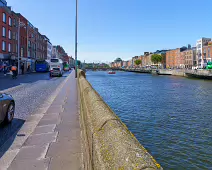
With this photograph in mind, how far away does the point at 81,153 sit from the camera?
4.36 meters

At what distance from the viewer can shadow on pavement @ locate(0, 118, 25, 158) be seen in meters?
5.02

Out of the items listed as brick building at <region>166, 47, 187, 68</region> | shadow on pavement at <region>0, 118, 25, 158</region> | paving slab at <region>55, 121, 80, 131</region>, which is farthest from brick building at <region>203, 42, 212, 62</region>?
shadow on pavement at <region>0, 118, 25, 158</region>

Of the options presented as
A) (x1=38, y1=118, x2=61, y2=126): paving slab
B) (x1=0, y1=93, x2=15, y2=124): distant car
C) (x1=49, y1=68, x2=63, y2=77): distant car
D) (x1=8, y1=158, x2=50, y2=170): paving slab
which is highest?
(x1=49, y1=68, x2=63, y2=77): distant car

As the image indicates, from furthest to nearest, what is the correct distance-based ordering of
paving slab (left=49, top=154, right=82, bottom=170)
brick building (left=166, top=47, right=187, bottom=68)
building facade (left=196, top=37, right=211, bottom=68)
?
brick building (left=166, top=47, right=187, bottom=68) < building facade (left=196, top=37, right=211, bottom=68) < paving slab (left=49, top=154, right=82, bottom=170)

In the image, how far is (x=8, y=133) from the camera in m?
6.14

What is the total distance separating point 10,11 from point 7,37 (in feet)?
22.7

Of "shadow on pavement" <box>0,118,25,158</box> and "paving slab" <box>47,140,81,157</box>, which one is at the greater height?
"paving slab" <box>47,140,81,157</box>

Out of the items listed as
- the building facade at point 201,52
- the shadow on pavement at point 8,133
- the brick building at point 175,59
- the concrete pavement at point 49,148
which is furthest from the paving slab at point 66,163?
the brick building at point 175,59

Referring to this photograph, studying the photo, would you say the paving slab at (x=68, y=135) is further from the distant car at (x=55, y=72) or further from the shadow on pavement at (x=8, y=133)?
the distant car at (x=55, y=72)

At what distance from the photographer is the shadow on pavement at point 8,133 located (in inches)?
198

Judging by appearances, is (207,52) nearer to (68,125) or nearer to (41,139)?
(68,125)

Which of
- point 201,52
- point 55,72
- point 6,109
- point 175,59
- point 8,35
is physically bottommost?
point 6,109

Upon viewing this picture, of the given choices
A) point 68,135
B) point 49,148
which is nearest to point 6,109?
point 68,135

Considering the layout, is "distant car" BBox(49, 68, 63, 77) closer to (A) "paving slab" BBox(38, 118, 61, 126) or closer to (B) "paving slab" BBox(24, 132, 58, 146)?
(A) "paving slab" BBox(38, 118, 61, 126)
